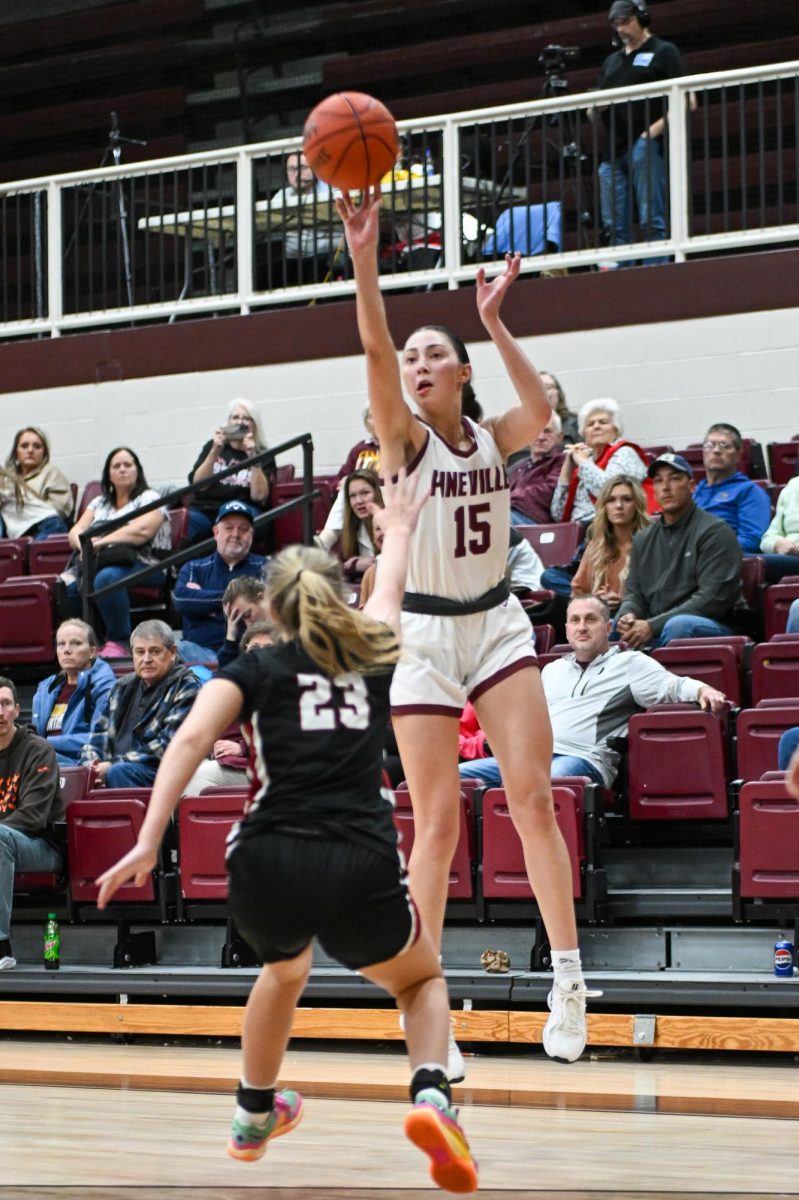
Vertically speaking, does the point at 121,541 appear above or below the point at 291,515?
below

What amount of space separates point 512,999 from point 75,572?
156 inches

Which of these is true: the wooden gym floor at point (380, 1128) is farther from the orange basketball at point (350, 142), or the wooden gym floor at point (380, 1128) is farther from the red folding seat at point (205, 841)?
the orange basketball at point (350, 142)

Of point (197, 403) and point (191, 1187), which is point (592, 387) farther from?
point (191, 1187)

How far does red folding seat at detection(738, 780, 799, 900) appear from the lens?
6184 mm

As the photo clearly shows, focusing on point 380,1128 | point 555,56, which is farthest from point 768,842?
point 555,56

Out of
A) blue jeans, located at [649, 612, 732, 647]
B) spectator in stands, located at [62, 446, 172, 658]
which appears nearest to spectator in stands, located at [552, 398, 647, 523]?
blue jeans, located at [649, 612, 732, 647]

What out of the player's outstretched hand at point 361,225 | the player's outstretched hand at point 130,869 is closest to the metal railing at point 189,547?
the player's outstretched hand at point 361,225

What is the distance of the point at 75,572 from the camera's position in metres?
9.34

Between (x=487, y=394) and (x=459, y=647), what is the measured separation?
6077 millimetres

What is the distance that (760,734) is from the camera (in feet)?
21.9

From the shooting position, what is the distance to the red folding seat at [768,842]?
6184 millimetres

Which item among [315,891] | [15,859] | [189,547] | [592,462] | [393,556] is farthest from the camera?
[189,547]

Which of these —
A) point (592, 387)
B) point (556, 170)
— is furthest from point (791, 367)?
point (556, 170)

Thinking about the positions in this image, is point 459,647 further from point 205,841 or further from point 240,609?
point 240,609
